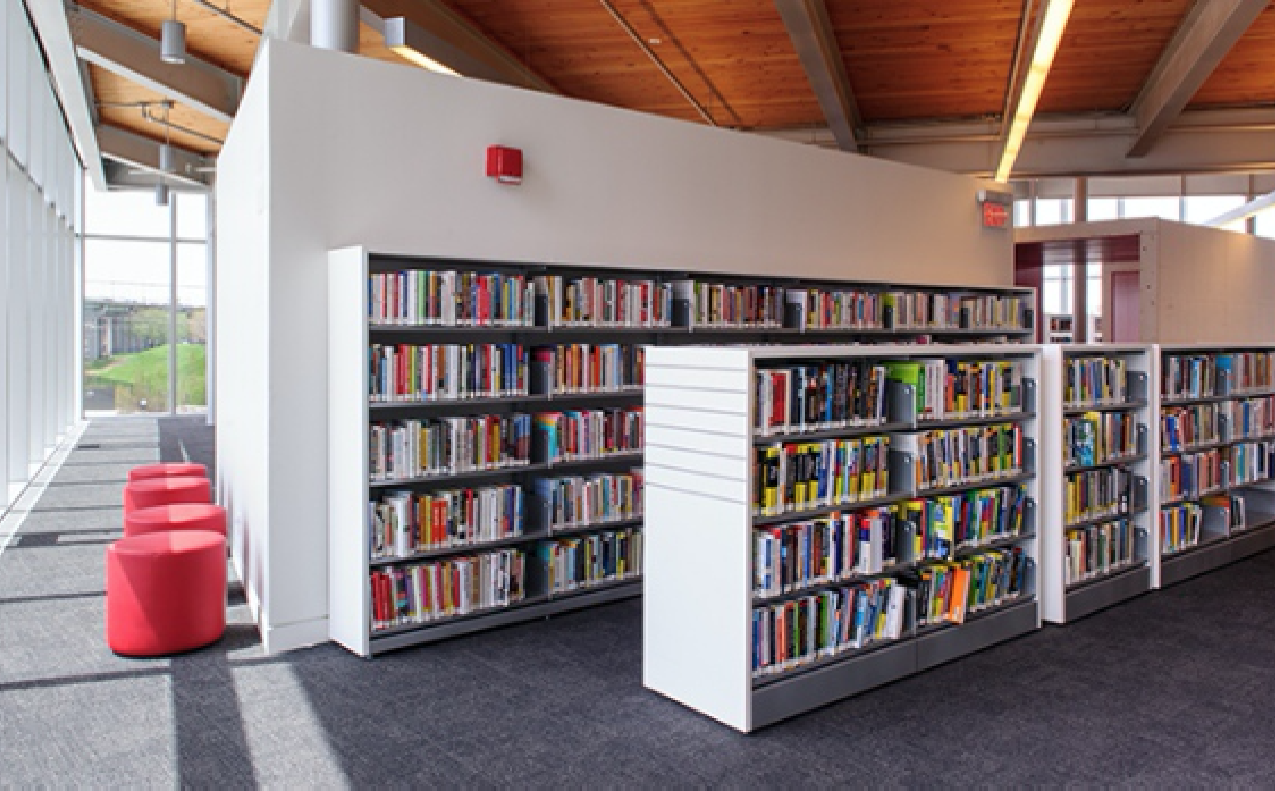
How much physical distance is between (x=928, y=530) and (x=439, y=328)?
106 inches

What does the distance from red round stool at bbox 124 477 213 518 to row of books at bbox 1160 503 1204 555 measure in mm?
6472

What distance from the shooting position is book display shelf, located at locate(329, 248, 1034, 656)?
5.05 m

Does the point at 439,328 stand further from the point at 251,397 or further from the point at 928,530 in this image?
the point at 928,530

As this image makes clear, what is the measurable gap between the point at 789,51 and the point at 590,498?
20.0ft

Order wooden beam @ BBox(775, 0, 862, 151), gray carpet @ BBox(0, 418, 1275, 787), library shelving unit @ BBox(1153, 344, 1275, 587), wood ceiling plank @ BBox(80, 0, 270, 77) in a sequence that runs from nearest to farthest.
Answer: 1. gray carpet @ BBox(0, 418, 1275, 787)
2. library shelving unit @ BBox(1153, 344, 1275, 587)
3. wooden beam @ BBox(775, 0, 862, 151)
4. wood ceiling plank @ BBox(80, 0, 270, 77)

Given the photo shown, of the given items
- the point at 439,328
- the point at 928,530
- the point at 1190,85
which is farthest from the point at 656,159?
the point at 1190,85

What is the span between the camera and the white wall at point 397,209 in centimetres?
514

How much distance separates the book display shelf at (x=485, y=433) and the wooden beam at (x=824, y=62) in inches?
92.2

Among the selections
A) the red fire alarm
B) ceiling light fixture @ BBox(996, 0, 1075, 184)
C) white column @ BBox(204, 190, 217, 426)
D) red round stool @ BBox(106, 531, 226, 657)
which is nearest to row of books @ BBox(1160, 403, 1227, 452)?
ceiling light fixture @ BBox(996, 0, 1075, 184)

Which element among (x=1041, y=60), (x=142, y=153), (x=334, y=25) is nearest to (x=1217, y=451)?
(x=1041, y=60)

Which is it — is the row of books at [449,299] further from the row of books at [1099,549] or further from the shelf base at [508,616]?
the row of books at [1099,549]

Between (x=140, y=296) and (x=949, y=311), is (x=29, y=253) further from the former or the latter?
(x=949, y=311)

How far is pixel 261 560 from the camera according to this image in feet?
17.4

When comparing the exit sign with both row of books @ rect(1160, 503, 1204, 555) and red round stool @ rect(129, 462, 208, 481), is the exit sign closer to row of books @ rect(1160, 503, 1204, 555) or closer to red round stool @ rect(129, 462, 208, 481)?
row of books @ rect(1160, 503, 1204, 555)
